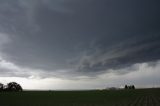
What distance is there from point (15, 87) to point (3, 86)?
8.32m

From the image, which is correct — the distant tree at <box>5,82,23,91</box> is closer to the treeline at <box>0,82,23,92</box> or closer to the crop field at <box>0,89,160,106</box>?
the treeline at <box>0,82,23,92</box>

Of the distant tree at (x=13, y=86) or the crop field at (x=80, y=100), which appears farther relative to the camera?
the distant tree at (x=13, y=86)

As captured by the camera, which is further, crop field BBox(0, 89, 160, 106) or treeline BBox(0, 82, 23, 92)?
treeline BBox(0, 82, 23, 92)

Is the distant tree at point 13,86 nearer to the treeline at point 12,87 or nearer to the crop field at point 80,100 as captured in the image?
the treeline at point 12,87

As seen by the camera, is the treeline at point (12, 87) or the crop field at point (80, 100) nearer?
the crop field at point (80, 100)

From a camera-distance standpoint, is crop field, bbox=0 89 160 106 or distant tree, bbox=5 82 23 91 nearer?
crop field, bbox=0 89 160 106

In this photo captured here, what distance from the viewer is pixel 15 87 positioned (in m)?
156

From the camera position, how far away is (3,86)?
493ft

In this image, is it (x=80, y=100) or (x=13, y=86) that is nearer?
(x=80, y=100)

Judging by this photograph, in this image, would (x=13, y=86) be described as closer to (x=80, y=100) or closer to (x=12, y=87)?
(x=12, y=87)

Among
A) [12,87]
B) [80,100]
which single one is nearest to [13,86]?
[12,87]

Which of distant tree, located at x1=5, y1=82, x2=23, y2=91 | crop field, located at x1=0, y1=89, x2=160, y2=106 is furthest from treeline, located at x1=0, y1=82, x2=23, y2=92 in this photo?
crop field, located at x1=0, y1=89, x2=160, y2=106

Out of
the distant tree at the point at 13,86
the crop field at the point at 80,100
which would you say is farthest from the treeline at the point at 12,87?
the crop field at the point at 80,100
